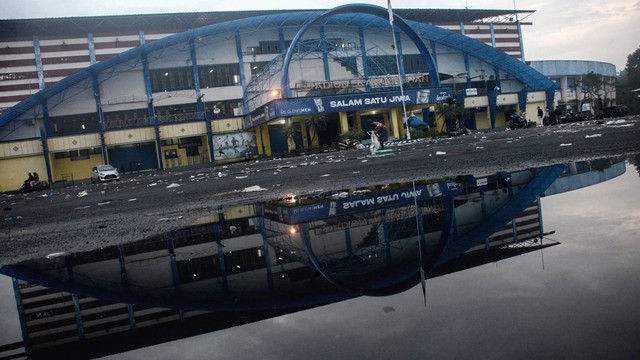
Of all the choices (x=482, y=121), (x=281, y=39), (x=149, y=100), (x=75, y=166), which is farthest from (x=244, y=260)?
(x=482, y=121)

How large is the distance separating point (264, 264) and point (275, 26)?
46837 millimetres

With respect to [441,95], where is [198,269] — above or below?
below

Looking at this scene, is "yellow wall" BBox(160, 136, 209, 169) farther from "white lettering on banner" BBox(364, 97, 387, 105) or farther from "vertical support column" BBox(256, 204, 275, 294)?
"vertical support column" BBox(256, 204, 275, 294)

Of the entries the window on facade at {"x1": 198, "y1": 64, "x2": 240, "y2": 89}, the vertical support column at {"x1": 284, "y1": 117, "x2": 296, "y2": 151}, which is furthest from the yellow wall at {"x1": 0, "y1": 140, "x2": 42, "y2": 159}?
the vertical support column at {"x1": 284, "y1": 117, "x2": 296, "y2": 151}

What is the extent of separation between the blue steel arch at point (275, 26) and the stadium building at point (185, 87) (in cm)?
14

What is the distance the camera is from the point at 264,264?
2600mm

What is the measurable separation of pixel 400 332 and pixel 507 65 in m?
59.0

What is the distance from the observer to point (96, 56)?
4459 centimetres

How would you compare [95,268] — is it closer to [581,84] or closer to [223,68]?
[223,68]

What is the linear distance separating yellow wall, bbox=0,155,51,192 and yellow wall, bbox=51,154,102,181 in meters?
1.37

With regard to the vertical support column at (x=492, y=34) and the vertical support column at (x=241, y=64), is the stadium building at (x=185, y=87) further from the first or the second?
the vertical support column at (x=492, y=34)

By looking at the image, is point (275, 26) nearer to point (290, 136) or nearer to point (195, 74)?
point (195, 74)

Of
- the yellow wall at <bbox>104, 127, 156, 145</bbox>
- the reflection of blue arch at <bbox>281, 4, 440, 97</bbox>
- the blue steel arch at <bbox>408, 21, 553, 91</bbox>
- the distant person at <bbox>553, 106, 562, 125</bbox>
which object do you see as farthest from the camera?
the blue steel arch at <bbox>408, 21, 553, 91</bbox>

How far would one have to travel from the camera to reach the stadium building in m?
40.2
